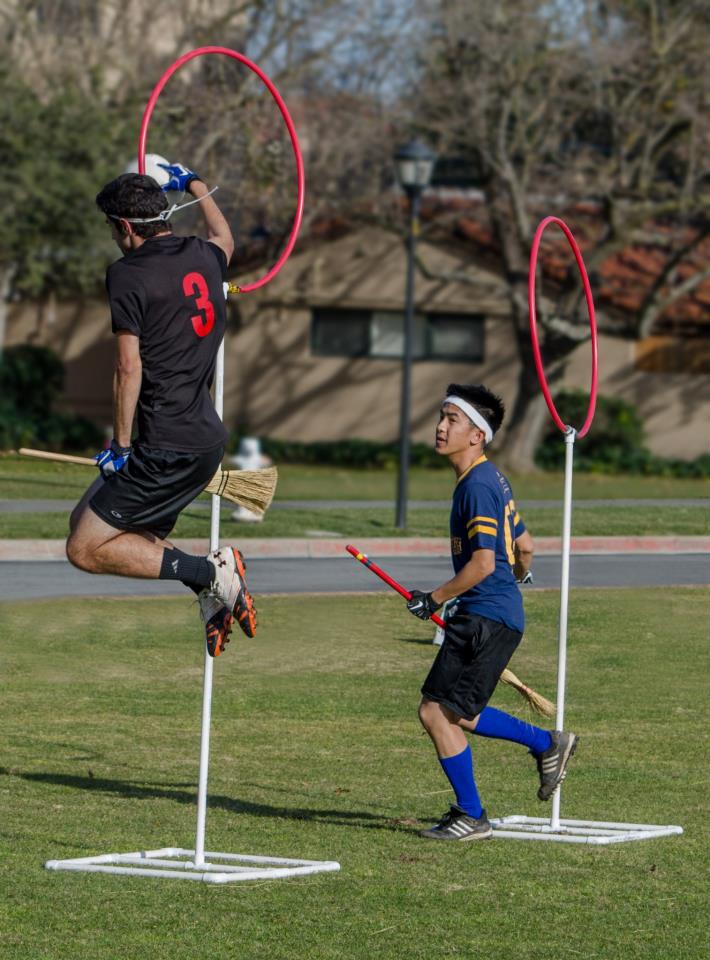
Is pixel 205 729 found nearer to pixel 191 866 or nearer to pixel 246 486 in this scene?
pixel 191 866

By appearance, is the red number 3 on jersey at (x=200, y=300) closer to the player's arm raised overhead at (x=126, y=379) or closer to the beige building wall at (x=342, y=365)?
the player's arm raised overhead at (x=126, y=379)

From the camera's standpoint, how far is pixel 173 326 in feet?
20.3

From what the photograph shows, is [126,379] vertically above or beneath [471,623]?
above

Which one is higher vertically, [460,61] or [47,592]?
[460,61]

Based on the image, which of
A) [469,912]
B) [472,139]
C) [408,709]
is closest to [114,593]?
[408,709]

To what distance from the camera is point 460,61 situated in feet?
95.2

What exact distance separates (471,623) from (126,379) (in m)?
1.72

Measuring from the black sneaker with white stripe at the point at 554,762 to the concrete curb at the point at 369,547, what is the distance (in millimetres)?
10009

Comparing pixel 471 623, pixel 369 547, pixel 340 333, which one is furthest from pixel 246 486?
pixel 340 333

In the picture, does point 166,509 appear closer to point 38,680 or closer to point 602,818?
point 602,818

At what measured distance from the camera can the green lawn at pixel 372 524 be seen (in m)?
17.6

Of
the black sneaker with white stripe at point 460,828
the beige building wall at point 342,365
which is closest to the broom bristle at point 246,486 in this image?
the black sneaker with white stripe at point 460,828

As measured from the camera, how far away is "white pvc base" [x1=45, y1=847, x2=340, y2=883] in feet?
19.5

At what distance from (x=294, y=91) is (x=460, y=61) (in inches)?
129
